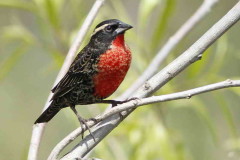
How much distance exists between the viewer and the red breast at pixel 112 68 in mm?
3912

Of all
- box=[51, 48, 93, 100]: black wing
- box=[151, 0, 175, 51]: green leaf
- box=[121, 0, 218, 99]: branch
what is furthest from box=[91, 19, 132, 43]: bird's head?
box=[151, 0, 175, 51]: green leaf

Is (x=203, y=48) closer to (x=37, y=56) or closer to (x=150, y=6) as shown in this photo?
(x=150, y=6)

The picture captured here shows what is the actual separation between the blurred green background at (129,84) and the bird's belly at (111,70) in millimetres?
411

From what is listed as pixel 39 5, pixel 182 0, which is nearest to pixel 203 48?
pixel 39 5

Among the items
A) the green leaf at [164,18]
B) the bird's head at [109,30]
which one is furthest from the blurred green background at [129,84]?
the bird's head at [109,30]

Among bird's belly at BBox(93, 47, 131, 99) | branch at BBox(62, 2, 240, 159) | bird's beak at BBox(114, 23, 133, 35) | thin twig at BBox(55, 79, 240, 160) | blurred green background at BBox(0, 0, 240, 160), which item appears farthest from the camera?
blurred green background at BBox(0, 0, 240, 160)

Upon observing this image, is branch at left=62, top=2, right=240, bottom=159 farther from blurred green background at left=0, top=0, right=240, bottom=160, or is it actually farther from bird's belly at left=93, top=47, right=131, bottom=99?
blurred green background at left=0, top=0, right=240, bottom=160

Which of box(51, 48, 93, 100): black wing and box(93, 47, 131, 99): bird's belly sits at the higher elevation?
box(51, 48, 93, 100): black wing

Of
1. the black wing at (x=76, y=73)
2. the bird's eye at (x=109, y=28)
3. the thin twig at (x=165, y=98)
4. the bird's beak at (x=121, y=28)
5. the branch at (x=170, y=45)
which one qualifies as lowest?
the thin twig at (x=165, y=98)

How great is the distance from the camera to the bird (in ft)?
12.9

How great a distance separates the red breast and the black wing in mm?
73

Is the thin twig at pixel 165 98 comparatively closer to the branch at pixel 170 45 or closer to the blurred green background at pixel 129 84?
the branch at pixel 170 45

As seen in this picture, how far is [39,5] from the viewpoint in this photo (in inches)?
176

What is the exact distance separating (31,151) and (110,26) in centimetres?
101
